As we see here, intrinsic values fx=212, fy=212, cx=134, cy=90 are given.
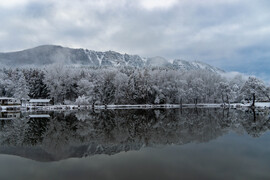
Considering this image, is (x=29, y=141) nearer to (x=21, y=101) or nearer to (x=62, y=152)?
(x=62, y=152)

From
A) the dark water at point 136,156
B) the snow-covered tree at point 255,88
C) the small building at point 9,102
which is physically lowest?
the dark water at point 136,156

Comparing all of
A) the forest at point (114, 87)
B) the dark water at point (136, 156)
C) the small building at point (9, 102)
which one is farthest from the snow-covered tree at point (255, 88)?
the small building at point (9, 102)

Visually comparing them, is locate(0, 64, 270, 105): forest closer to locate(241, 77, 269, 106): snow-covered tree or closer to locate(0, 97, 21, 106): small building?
locate(241, 77, 269, 106): snow-covered tree

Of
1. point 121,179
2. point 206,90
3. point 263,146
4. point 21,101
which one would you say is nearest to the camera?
point 121,179

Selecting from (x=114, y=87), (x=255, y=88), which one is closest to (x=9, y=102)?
(x=114, y=87)

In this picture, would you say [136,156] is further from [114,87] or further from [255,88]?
[255,88]

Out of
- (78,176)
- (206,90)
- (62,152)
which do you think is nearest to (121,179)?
(78,176)

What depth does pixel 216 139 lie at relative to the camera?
15.9 meters

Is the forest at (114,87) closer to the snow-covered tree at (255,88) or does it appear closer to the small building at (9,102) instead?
the snow-covered tree at (255,88)

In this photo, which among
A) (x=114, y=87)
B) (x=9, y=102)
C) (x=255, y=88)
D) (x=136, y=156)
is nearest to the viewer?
(x=136, y=156)

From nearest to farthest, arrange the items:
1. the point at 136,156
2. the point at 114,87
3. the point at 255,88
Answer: the point at 136,156 < the point at 255,88 < the point at 114,87

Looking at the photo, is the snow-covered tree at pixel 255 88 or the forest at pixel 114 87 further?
the forest at pixel 114 87

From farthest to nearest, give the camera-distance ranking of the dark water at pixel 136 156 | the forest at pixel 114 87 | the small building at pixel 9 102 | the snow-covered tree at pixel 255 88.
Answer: the forest at pixel 114 87 < the snow-covered tree at pixel 255 88 < the small building at pixel 9 102 < the dark water at pixel 136 156

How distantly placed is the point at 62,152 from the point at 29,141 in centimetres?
456
